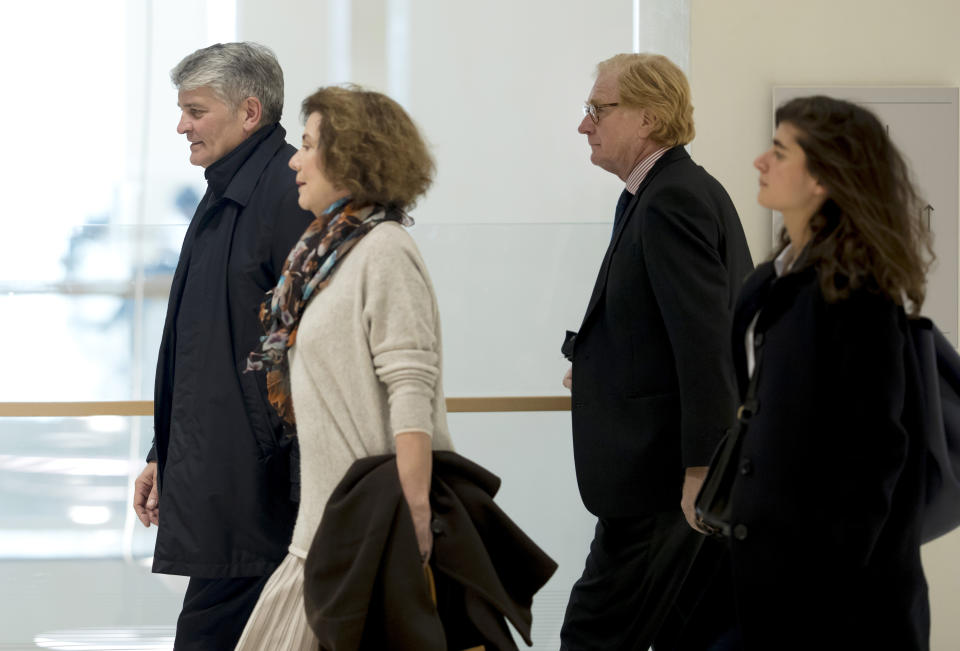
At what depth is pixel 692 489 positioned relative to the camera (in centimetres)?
250

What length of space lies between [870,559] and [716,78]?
248 centimetres

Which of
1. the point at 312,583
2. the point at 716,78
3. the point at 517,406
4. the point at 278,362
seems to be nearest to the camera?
the point at 312,583

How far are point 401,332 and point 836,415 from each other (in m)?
0.78

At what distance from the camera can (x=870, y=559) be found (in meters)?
1.79

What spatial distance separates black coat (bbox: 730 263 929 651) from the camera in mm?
1737

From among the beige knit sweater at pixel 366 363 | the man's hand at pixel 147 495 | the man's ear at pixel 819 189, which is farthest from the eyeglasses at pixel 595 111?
the man's hand at pixel 147 495

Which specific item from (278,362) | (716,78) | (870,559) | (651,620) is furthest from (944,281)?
(278,362)

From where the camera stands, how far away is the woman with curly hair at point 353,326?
202cm

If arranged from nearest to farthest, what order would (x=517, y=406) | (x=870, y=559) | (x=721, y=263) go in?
(x=870, y=559) → (x=721, y=263) → (x=517, y=406)

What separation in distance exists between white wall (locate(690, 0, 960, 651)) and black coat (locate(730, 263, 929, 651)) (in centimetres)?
217

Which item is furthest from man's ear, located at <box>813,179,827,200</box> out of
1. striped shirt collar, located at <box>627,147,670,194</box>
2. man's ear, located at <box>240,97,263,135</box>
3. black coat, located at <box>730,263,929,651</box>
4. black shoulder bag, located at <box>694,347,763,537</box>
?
man's ear, located at <box>240,97,263,135</box>

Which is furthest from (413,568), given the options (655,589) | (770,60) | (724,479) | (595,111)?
(770,60)

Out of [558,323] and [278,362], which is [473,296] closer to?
[558,323]

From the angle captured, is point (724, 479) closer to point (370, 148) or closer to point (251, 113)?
point (370, 148)
